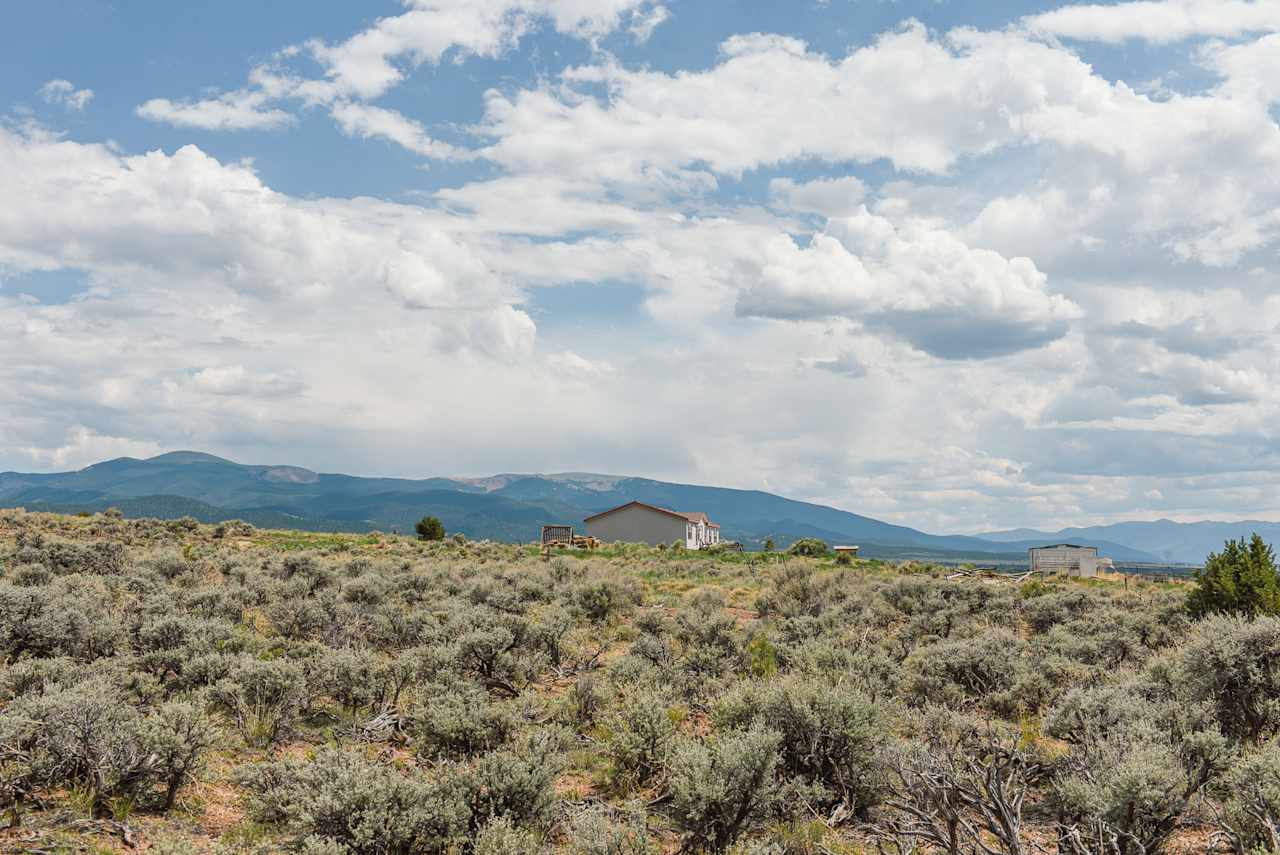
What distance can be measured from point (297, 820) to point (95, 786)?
251 cm

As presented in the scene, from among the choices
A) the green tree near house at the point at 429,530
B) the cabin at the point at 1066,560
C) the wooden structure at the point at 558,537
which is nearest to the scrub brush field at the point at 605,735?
the cabin at the point at 1066,560

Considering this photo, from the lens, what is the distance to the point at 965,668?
13445mm

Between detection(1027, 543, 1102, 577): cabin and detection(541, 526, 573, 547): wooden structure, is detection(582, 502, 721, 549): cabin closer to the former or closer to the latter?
detection(541, 526, 573, 547): wooden structure

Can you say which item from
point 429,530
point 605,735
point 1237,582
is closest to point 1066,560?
point 1237,582

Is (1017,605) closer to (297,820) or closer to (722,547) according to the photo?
(297,820)

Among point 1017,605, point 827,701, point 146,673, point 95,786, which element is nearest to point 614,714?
point 827,701

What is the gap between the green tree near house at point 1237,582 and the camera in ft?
60.8

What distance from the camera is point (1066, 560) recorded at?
159 feet

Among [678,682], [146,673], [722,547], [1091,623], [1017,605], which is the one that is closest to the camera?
[146,673]

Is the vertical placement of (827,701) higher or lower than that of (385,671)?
higher

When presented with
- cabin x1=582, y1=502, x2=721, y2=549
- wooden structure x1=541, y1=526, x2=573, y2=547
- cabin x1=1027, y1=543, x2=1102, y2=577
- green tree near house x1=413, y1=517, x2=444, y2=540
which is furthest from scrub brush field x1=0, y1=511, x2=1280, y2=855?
cabin x1=582, y1=502, x2=721, y2=549

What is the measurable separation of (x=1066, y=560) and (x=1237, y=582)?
32.0m

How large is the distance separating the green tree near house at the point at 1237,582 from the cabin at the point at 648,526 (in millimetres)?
51176

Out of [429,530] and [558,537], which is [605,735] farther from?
[558,537]
